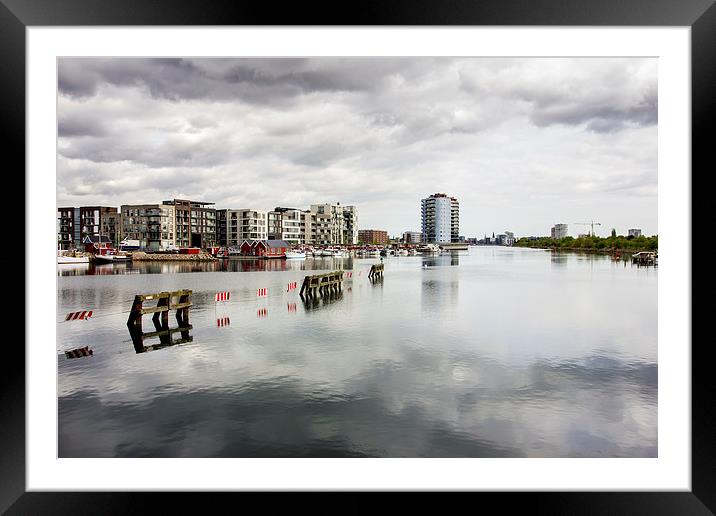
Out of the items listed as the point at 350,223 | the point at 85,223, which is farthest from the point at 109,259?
the point at 350,223

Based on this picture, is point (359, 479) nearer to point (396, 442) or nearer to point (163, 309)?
point (396, 442)

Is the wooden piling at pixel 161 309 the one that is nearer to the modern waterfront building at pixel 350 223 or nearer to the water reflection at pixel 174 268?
the water reflection at pixel 174 268

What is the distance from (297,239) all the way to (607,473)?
61810 mm

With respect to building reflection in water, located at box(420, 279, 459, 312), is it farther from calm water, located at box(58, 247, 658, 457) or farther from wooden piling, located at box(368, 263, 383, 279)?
wooden piling, located at box(368, 263, 383, 279)

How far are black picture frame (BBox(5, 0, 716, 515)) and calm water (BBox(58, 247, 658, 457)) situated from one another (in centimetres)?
177

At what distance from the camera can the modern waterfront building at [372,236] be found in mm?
84150

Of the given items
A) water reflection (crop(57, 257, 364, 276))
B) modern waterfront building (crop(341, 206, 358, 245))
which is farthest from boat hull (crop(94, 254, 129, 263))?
modern waterfront building (crop(341, 206, 358, 245))

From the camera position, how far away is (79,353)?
808 centimetres

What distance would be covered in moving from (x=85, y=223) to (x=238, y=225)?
2022 centimetres

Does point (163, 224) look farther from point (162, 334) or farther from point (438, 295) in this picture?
point (162, 334)

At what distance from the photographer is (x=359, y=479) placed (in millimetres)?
2555
